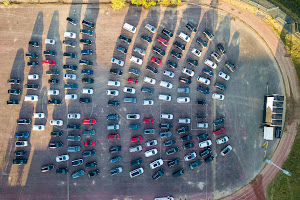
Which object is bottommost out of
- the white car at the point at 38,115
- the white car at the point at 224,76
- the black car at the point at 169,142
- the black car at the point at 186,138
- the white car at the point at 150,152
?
the white car at the point at 150,152

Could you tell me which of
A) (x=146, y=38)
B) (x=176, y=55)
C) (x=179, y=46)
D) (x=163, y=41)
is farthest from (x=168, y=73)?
(x=146, y=38)

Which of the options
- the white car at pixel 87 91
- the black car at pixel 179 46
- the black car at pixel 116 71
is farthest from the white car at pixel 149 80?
the white car at pixel 87 91

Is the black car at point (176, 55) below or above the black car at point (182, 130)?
above

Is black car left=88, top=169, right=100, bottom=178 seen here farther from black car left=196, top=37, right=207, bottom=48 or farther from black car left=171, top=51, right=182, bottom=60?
black car left=196, top=37, right=207, bottom=48

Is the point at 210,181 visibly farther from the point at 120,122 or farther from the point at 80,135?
the point at 80,135

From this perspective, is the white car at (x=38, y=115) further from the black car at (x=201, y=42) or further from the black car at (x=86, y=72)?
the black car at (x=201, y=42)

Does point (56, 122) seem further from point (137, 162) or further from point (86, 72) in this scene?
point (137, 162)

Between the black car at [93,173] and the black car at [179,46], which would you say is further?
the black car at [179,46]

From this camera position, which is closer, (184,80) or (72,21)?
(72,21)
